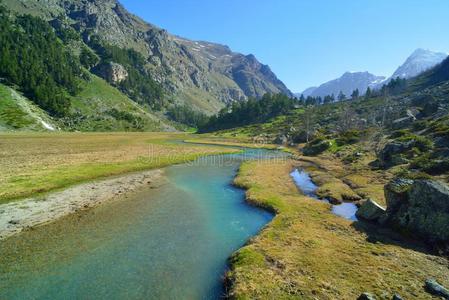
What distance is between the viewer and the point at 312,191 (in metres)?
47.1

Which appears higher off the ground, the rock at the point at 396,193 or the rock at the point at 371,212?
the rock at the point at 396,193

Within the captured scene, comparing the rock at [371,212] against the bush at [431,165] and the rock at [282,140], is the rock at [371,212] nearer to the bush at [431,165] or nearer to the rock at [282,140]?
the bush at [431,165]

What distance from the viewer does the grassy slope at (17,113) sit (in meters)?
134

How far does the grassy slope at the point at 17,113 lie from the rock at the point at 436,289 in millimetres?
159600

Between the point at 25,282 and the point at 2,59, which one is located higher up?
the point at 2,59

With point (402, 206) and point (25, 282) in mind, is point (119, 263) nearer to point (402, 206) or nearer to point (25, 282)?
point (25, 282)

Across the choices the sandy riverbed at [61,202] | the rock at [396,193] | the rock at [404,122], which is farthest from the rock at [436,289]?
the rock at [404,122]

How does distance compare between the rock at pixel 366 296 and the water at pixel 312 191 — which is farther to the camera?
the water at pixel 312 191

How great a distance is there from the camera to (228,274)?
66.3 ft

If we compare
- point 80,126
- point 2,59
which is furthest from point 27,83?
point 80,126

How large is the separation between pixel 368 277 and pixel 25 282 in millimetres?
23593

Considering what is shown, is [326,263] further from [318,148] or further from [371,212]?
[318,148]

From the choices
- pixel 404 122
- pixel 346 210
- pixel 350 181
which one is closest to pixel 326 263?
pixel 346 210

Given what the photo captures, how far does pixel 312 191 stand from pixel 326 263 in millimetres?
26571
